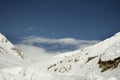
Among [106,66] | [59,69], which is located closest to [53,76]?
[106,66]

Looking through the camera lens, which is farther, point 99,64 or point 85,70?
point 85,70

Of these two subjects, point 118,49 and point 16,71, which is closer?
point 16,71

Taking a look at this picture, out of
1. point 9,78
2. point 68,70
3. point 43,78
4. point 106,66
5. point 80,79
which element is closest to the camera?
point 9,78

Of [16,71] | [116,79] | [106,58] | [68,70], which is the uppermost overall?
[68,70]

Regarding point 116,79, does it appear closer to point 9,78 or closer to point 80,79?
point 80,79

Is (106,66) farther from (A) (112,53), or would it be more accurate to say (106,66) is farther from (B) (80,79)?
(B) (80,79)

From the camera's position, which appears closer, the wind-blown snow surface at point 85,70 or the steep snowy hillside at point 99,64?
the wind-blown snow surface at point 85,70

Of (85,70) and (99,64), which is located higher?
(85,70)

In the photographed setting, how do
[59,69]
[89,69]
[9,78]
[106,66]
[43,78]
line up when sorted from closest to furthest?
1. [9,78]
2. [43,78]
3. [106,66]
4. [89,69]
5. [59,69]

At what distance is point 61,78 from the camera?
40906 millimetres

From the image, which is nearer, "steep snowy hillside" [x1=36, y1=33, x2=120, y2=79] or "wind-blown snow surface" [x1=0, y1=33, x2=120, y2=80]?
"wind-blown snow surface" [x1=0, y1=33, x2=120, y2=80]

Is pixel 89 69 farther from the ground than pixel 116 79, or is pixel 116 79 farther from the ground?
pixel 89 69

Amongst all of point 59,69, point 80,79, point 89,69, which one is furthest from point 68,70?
point 80,79

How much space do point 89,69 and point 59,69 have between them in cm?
2396
